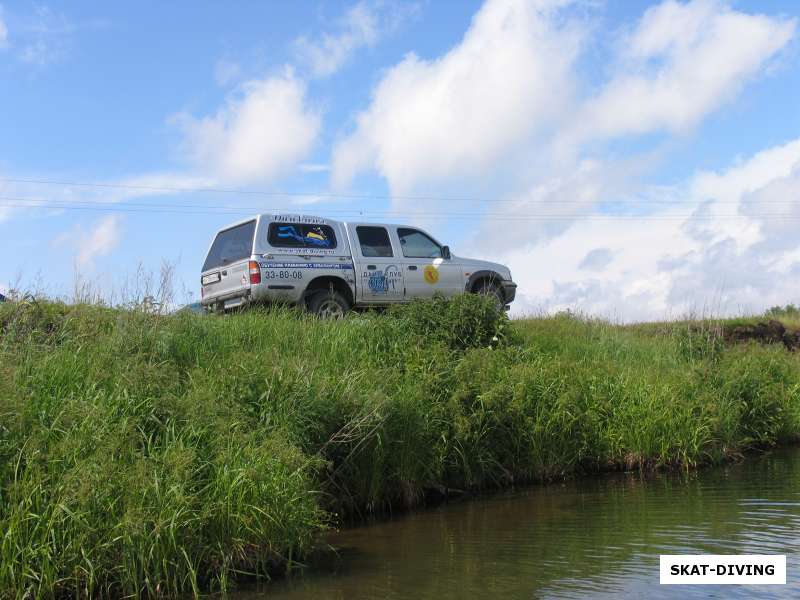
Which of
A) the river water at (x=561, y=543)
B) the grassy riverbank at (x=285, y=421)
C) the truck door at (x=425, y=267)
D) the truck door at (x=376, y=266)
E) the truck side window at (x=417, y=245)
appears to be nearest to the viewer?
the grassy riverbank at (x=285, y=421)

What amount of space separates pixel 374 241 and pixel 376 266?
1.90 feet

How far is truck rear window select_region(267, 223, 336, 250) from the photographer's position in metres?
14.4

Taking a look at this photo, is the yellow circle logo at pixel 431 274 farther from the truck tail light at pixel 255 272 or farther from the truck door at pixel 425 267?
the truck tail light at pixel 255 272

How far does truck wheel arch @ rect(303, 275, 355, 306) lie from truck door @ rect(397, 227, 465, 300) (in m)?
1.27

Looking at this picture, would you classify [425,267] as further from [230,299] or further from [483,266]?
[230,299]

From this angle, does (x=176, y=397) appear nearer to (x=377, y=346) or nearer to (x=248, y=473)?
(x=248, y=473)

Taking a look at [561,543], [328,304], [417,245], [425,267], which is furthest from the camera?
[417,245]

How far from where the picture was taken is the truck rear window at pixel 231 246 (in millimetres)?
14367

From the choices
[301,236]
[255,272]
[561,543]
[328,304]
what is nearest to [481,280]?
[328,304]

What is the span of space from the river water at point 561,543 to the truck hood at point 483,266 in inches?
257

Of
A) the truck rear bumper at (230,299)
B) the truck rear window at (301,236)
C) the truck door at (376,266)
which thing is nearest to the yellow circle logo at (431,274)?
the truck door at (376,266)

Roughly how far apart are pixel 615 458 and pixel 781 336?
43.4ft

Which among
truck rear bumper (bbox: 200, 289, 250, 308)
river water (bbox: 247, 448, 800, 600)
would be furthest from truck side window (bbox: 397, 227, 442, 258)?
river water (bbox: 247, 448, 800, 600)

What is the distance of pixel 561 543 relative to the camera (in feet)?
25.6
